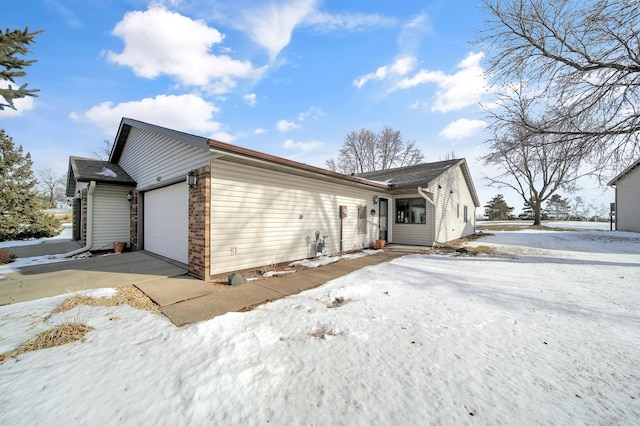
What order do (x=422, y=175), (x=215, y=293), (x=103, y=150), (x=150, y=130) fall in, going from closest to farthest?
(x=215, y=293) → (x=150, y=130) → (x=422, y=175) → (x=103, y=150)

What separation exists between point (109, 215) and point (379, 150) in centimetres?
2735

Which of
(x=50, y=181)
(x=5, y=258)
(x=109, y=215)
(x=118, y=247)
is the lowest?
(x=5, y=258)

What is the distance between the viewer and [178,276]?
5.57 meters

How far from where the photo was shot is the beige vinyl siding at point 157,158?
6.04 meters

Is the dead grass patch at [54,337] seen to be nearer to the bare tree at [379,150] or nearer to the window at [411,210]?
the window at [411,210]

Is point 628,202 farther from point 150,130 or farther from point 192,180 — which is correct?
point 150,130

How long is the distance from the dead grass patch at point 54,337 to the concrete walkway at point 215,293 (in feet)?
3.07

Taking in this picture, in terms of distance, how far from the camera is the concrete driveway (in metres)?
4.58

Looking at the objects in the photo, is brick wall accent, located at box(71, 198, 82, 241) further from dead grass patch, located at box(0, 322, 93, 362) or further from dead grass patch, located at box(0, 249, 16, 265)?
dead grass patch, located at box(0, 322, 93, 362)

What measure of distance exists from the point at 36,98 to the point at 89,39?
11.5ft

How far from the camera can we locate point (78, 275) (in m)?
Answer: 5.60

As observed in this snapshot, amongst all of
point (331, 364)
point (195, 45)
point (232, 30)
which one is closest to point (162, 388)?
point (331, 364)

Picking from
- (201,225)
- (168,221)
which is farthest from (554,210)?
(168,221)

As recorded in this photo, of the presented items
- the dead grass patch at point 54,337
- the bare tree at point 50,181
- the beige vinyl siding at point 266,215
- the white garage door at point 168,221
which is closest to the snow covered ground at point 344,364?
the dead grass patch at point 54,337
